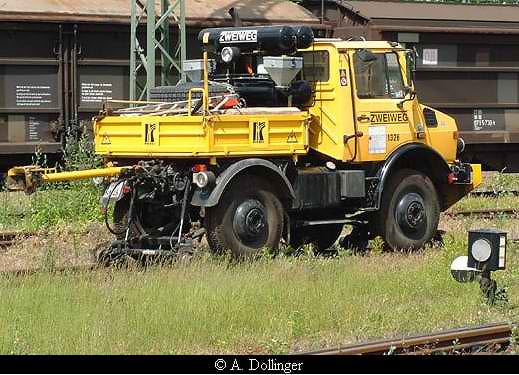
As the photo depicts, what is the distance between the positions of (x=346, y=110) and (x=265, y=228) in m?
1.76

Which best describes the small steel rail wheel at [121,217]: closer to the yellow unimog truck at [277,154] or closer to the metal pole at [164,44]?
the yellow unimog truck at [277,154]

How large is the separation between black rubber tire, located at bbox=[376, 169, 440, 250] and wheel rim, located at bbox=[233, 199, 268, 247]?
183 centimetres

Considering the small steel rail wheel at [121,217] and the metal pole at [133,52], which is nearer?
the small steel rail wheel at [121,217]

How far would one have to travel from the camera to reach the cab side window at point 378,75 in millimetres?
11977

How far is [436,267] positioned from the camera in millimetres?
10422

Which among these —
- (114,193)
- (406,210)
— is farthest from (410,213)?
(114,193)

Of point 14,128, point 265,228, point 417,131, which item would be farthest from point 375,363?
point 14,128

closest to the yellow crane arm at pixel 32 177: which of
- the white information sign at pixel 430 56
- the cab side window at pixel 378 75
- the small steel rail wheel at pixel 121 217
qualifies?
the small steel rail wheel at pixel 121 217

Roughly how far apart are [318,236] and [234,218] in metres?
2.29

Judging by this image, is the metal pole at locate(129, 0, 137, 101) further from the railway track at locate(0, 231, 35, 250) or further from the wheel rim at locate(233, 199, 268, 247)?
the wheel rim at locate(233, 199, 268, 247)

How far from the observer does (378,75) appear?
12211 millimetres

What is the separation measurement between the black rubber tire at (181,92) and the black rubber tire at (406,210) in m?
2.41

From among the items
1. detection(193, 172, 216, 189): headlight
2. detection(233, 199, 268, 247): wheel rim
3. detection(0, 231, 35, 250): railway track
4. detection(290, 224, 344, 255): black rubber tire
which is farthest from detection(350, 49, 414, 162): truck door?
detection(0, 231, 35, 250): railway track

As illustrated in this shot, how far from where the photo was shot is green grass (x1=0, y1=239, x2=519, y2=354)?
24.6 feet
